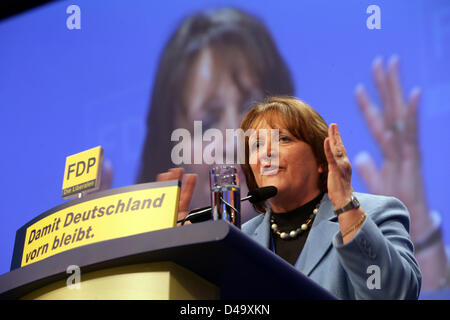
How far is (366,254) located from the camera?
1146 mm

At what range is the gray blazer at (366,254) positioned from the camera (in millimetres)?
1153

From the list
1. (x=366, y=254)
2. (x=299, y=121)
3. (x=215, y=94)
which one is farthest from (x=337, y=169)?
(x=215, y=94)

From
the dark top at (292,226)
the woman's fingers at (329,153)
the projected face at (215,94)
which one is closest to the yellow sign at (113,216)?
the woman's fingers at (329,153)

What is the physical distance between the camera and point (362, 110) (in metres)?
2.38

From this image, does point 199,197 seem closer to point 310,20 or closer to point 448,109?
point 310,20

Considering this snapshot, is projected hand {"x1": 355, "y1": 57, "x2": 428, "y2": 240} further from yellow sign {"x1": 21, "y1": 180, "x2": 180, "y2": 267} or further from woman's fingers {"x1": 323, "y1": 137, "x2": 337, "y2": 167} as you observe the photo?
yellow sign {"x1": 21, "y1": 180, "x2": 180, "y2": 267}

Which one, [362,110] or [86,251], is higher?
[362,110]

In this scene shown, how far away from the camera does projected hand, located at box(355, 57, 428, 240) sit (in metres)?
2.24

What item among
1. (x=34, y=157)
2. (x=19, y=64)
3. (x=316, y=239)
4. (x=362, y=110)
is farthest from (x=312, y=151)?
(x=19, y=64)

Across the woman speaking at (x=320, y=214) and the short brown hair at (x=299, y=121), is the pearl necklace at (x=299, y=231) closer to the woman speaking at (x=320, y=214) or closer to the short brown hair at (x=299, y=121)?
the woman speaking at (x=320, y=214)

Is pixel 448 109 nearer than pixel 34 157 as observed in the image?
Yes

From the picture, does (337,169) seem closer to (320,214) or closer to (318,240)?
(318,240)

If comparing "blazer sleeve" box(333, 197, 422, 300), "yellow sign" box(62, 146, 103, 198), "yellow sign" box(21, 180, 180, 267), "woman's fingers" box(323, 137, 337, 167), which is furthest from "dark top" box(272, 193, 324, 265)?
"yellow sign" box(21, 180, 180, 267)

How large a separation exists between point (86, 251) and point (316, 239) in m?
0.92
